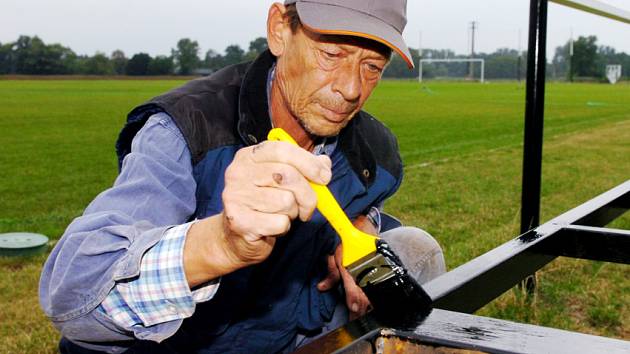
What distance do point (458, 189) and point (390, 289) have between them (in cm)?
600

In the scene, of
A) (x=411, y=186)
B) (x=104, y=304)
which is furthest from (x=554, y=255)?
(x=411, y=186)

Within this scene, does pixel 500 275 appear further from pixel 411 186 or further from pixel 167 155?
pixel 411 186

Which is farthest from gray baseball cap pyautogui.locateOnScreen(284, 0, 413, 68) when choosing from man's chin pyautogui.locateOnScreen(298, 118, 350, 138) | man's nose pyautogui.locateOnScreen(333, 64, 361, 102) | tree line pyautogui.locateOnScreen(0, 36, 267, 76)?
tree line pyautogui.locateOnScreen(0, 36, 267, 76)

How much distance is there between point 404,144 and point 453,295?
1056 centimetres

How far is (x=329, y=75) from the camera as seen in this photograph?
1780mm

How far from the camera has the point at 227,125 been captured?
1.83 m

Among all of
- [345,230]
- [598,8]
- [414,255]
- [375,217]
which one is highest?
[598,8]

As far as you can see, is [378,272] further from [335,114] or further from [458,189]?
[458,189]

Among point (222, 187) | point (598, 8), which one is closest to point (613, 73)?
point (598, 8)

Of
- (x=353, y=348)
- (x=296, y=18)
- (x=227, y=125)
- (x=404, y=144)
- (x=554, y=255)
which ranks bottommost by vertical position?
(x=404, y=144)

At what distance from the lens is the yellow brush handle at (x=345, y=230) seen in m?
1.15

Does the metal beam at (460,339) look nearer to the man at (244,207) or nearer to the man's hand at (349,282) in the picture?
the man at (244,207)

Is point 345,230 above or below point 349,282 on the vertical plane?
above

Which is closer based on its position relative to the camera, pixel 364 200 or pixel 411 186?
pixel 364 200
